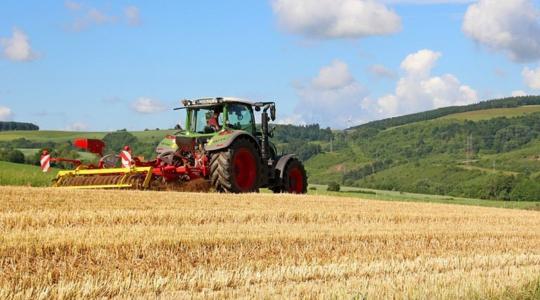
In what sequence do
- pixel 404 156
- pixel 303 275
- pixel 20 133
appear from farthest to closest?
pixel 404 156 → pixel 20 133 → pixel 303 275

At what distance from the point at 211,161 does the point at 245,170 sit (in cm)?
113

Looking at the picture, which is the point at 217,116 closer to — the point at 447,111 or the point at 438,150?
the point at 438,150

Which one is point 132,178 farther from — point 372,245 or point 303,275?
point 303,275

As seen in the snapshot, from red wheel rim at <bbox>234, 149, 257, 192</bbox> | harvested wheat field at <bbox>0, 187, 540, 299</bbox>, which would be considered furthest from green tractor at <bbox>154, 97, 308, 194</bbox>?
harvested wheat field at <bbox>0, 187, 540, 299</bbox>

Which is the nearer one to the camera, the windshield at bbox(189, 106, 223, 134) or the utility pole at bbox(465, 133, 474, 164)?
the windshield at bbox(189, 106, 223, 134)

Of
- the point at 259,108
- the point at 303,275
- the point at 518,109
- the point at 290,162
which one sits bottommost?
the point at 303,275

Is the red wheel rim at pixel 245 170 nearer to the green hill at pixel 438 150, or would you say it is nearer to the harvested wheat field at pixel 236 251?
the harvested wheat field at pixel 236 251

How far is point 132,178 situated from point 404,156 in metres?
87.0

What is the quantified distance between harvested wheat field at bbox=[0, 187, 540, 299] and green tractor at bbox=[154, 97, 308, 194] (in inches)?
103

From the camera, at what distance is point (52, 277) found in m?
6.02

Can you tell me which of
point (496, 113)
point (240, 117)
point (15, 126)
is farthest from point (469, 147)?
point (240, 117)

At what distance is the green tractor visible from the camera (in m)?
14.7

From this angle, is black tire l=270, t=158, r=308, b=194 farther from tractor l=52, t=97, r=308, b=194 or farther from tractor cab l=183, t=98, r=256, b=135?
tractor cab l=183, t=98, r=256, b=135

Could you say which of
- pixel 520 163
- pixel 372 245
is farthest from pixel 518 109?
pixel 372 245
